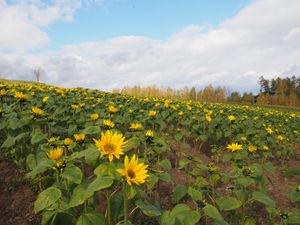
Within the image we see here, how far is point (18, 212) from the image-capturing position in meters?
3.83

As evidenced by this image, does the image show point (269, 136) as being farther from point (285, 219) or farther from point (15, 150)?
point (15, 150)

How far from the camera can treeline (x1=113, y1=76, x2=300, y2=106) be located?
2480 centimetres

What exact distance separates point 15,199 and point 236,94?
34.3 m

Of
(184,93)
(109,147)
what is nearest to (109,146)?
(109,147)

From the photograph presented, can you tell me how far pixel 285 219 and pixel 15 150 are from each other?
3.54 metres

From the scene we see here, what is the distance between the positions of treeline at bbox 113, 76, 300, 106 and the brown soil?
19.2m

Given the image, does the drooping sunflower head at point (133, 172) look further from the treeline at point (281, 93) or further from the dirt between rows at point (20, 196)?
the treeline at point (281, 93)

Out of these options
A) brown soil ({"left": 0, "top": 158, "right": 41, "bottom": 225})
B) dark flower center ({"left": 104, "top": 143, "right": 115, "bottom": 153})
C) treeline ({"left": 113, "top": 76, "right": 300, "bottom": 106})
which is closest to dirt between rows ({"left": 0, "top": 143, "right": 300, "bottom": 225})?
brown soil ({"left": 0, "top": 158, "right": 41, "bottom": 225})

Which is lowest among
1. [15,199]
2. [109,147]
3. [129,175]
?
[15,199]

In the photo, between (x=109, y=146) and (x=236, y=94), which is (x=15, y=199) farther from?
(x=236, y=94)

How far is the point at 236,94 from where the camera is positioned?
1428 inches

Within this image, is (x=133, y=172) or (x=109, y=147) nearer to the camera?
(x=133, y=172)

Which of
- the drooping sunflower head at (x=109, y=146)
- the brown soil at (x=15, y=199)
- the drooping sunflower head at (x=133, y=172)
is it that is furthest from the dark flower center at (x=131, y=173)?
the brown soil at (x=15, y=199)

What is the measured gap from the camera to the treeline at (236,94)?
24797 millimetres
